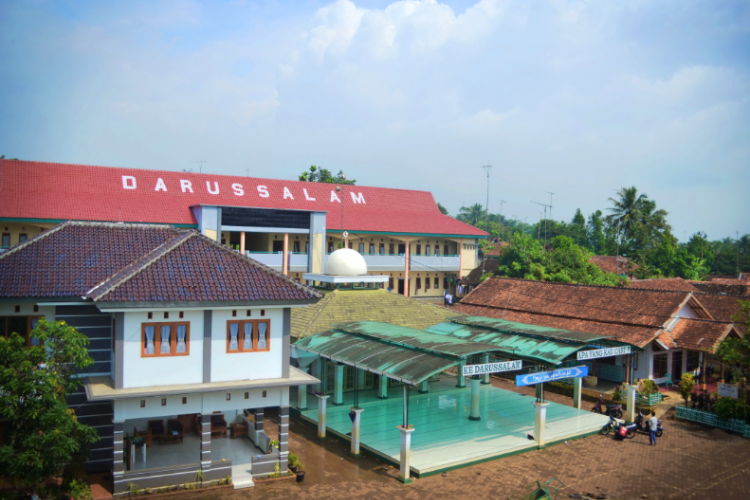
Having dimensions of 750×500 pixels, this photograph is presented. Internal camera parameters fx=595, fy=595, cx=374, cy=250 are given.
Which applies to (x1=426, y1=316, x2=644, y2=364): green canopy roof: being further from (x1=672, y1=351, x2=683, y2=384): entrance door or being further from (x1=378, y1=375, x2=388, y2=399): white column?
(x1=672, y1=351, x2=683, y2=384): entrance door

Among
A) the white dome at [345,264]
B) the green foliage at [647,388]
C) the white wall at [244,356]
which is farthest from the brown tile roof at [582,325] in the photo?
the white wall at [244,356]

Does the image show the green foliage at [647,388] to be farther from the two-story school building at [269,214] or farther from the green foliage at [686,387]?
the two-story school building at [269,214]

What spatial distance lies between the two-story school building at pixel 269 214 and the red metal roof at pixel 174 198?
55 mm

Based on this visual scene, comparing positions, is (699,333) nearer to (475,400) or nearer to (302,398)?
(475,400)

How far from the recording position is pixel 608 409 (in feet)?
72.9

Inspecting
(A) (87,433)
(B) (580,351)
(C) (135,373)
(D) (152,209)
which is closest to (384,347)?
(B) (580,351)

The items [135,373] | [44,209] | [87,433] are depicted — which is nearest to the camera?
[87,433]

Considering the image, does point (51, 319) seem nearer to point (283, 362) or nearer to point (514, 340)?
point (283, 362)

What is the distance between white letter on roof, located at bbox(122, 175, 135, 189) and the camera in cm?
3421

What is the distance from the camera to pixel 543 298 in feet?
103

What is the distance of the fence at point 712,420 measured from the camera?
68.0 ft

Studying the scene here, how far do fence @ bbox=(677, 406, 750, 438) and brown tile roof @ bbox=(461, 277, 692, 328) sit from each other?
4.46 metres

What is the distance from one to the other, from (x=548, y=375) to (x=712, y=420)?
7778 mm

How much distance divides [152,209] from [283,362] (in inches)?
802
